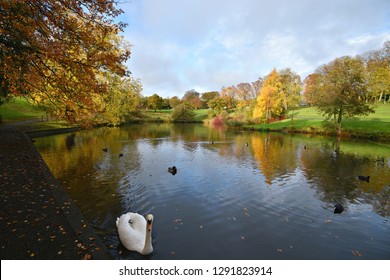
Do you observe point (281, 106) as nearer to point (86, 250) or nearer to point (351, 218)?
point (351, 218)

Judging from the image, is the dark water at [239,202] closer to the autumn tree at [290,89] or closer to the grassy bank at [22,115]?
the grassy bank at [22,115]

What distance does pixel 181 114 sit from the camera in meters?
90.1

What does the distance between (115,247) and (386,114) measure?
6186 cm

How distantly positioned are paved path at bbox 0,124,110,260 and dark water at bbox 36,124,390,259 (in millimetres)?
1391

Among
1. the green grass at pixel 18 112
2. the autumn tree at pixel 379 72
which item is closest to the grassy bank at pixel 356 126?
the autumn tree at pixel 379 72

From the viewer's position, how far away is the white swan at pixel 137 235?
23.0 feet

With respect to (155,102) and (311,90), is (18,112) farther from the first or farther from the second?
(311,90)

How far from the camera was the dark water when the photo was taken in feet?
26.1

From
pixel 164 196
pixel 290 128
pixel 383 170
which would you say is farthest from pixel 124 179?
pixel 290 128

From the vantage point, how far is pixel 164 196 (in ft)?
40.9

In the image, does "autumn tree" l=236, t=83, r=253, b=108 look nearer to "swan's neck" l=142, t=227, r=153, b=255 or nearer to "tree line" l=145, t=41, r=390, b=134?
"tree line" l=145, t=41, r=390, b=134

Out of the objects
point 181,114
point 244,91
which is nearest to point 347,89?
point 181,114

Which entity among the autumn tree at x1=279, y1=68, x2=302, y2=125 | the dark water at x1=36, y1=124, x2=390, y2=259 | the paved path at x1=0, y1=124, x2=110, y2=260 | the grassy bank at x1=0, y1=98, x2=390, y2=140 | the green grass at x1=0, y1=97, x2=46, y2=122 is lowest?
the dark water at x1=36, y1=124, x2=390, y2=259

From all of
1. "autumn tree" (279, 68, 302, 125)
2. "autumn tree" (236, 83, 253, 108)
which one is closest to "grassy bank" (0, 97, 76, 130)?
"autumn tree" (279, 68, 302, 125)
